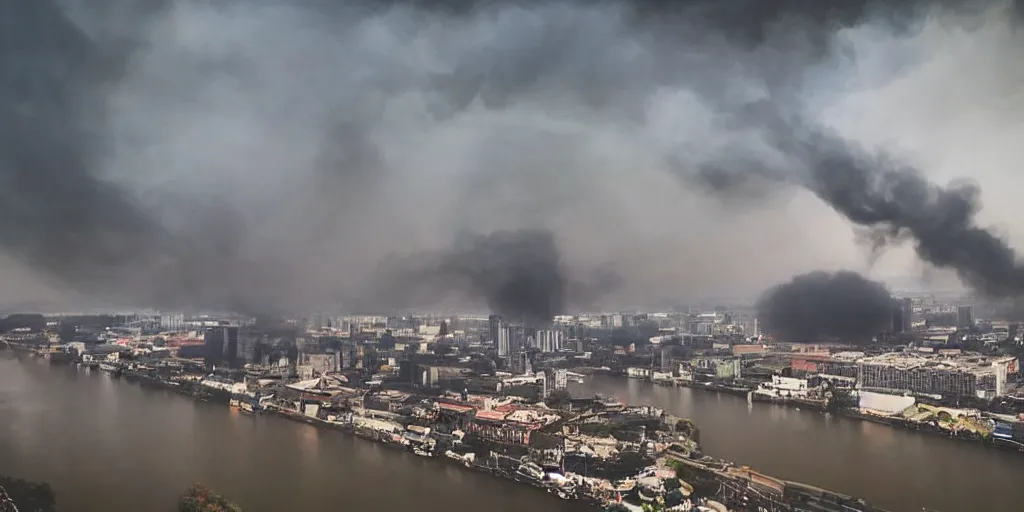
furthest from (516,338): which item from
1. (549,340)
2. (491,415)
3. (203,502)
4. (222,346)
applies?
(203,502)

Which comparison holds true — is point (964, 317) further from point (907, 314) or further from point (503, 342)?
point (503, 342)

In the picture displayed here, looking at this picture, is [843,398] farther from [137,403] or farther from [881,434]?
[137,403]

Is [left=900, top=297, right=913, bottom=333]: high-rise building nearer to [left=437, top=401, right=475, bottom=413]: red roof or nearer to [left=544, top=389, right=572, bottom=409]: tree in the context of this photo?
[left=544, top=389, right=572, bottom=409]: tree

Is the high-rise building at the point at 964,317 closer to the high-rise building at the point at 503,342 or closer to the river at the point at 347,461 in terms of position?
the river at the point at 347,461

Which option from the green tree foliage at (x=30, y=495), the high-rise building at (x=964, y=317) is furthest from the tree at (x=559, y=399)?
the high-rise building at (x=964, y=317)

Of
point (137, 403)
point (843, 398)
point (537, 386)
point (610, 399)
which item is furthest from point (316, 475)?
point (843, 398)

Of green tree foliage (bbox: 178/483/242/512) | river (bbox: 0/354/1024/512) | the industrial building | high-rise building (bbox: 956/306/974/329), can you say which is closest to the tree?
river (bbox: 0/354/1024/512)
